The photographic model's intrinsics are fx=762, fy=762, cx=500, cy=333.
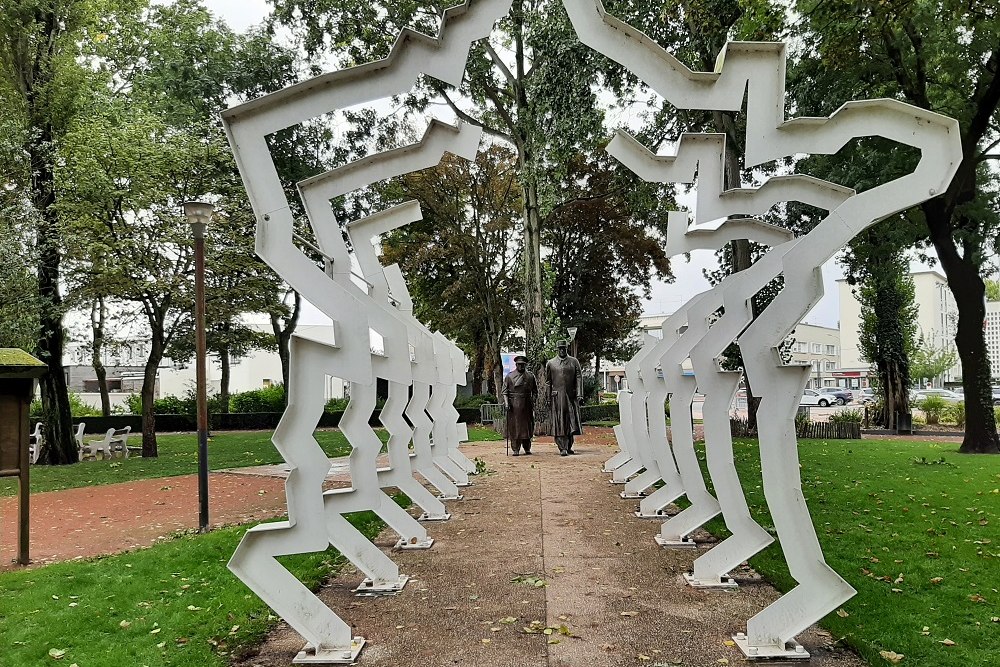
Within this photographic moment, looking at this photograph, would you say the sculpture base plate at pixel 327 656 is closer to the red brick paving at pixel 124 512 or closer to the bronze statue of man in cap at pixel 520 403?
the red brick paving at pixel 124 512

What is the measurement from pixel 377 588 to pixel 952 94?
A: 16.4 meters

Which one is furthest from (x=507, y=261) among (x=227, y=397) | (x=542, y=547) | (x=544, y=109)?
(x=542, y=547)

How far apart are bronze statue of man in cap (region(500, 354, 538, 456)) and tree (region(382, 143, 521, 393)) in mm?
12748

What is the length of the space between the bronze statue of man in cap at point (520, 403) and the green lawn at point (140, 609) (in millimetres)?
8014

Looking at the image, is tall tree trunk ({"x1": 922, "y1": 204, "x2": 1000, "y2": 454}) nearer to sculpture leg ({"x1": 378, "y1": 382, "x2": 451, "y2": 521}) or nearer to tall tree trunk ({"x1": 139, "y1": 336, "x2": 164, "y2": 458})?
sculpture leg ({"x1": 378, "y1": 382, "x2": 451, "y2": 521})

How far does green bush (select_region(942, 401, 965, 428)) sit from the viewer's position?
84.3 ft

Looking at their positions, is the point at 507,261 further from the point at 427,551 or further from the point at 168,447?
the point at 427,551

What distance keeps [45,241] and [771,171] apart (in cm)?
1713

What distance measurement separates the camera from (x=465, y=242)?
27125mm

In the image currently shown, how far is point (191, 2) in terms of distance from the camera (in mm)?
25250

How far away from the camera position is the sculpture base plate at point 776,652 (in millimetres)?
4086

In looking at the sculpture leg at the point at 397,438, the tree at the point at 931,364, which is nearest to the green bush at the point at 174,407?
the sculpture leg at the point at 397,438

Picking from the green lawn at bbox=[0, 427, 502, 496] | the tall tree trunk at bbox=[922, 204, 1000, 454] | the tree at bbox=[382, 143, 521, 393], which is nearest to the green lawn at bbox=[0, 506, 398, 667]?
the green lawn at bbox=[0, 427, 502, 496]

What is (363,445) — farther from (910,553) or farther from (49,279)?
(49,279)
